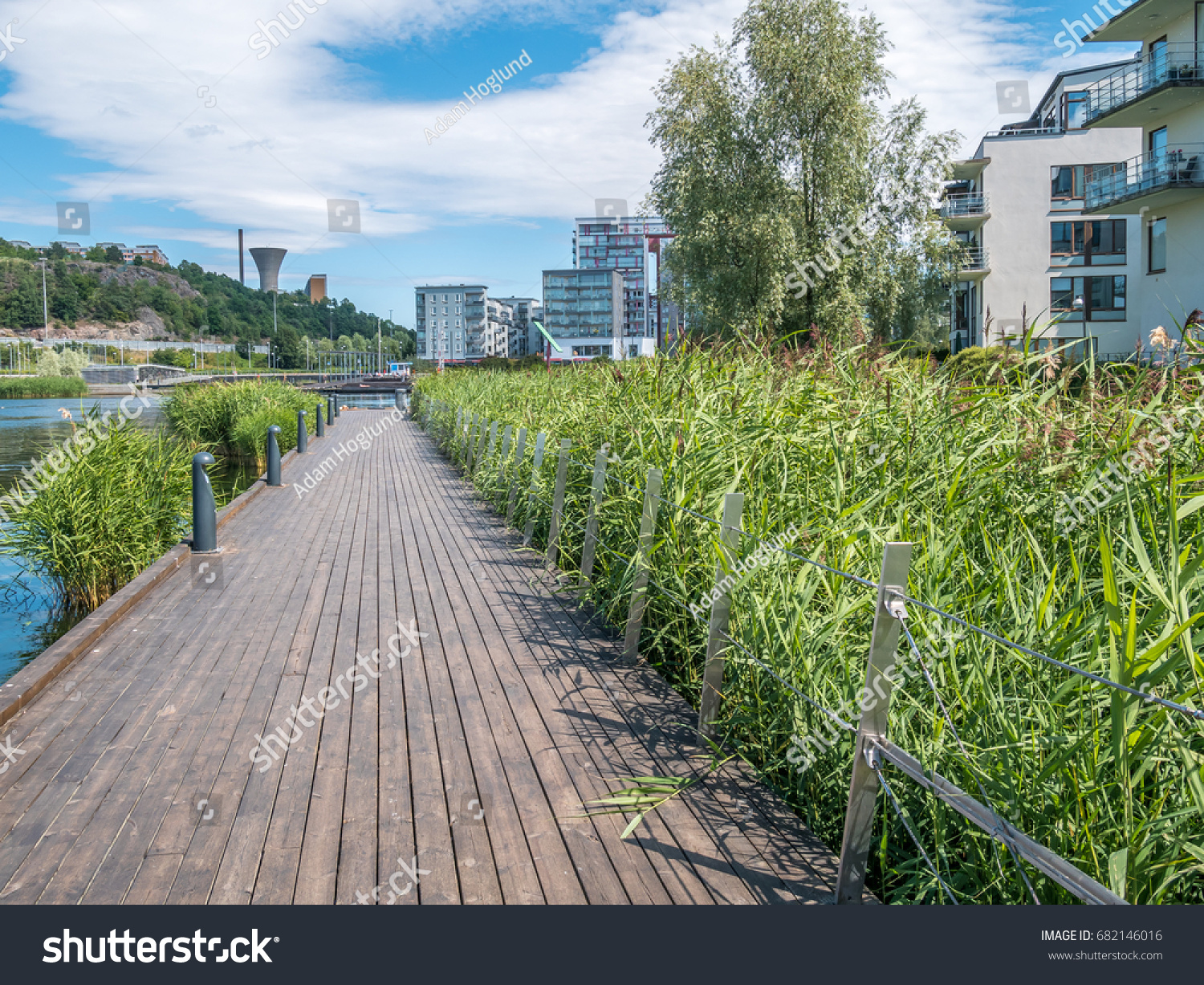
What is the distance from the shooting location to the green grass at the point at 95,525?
25.4ft

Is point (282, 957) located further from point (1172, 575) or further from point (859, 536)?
point (859, 536)

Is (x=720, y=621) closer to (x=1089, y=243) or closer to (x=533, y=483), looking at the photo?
(x=533, y=483)

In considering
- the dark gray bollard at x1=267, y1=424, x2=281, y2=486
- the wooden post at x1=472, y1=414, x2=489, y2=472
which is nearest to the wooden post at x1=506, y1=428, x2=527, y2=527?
the wooden post at x1=472, y1=414, x2=489, y2=472

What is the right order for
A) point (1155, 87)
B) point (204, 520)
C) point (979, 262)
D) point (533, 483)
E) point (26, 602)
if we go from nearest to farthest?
1. point (204, 520)
2. point (533, 483)
3. point (26, 602)
4. point (1155, 87)
5. point (979, 262)

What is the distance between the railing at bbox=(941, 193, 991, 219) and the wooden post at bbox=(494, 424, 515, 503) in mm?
37105

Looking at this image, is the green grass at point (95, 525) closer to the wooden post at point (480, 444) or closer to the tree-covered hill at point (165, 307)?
the wooden post at point (480, 444)

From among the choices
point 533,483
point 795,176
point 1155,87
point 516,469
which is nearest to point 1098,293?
point 1155,87

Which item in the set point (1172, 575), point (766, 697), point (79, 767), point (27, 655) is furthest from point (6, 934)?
point (27, 655)

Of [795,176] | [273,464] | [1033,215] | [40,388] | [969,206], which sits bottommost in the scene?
[273,464]

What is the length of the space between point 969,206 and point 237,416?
3430 cm

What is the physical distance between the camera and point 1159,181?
949 inches

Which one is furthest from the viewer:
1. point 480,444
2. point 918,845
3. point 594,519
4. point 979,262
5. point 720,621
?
point 979,262

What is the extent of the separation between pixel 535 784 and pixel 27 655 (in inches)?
207

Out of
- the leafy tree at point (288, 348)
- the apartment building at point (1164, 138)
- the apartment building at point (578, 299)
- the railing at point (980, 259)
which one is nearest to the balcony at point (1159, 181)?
the apartment building at point (1164, 138)
